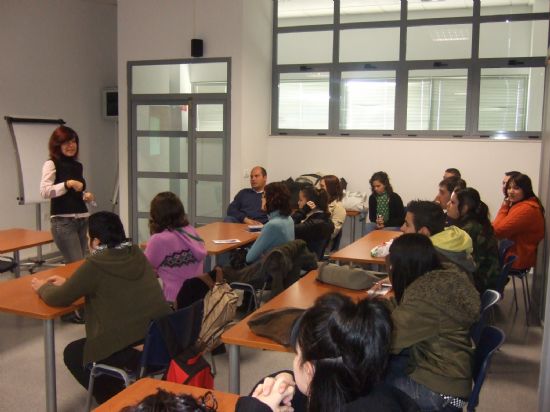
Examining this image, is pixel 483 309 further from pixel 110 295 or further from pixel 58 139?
pixel 58 139

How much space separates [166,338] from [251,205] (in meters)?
Answer: 3.84

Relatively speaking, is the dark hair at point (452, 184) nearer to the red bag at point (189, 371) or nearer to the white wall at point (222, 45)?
the white wall at point (222, 45)

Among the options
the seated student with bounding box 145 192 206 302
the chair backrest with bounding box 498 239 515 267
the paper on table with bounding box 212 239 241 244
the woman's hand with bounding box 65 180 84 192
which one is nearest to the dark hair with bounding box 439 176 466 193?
the chair backrest with bounding box 498 239 515 267

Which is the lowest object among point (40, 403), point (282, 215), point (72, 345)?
point (40, 403)

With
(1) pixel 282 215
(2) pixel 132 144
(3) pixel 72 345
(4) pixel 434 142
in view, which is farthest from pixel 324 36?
(3) pixel 72 345

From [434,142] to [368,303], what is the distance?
638 cm

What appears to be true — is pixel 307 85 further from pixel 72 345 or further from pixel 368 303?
pixel 368 303

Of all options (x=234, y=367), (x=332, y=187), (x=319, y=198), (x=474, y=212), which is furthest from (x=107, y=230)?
(x=332, y=187)

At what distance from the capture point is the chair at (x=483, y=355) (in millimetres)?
2238

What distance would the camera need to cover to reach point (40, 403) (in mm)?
3379

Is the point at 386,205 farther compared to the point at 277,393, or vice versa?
the point at 386,205

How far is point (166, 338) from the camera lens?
8.24ft

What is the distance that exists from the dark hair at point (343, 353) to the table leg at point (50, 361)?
1.92 m

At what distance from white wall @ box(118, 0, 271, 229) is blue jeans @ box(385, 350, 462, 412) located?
17.7ft
